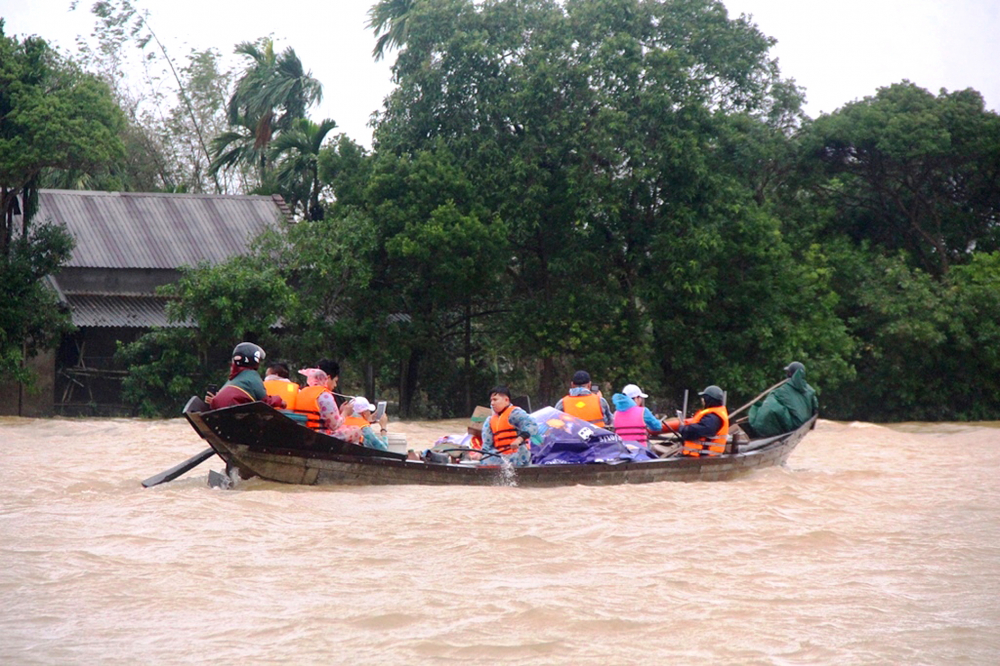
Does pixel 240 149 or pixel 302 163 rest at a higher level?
pixel 240 149

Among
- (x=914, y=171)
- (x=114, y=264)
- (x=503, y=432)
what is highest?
(x=914, y=171)

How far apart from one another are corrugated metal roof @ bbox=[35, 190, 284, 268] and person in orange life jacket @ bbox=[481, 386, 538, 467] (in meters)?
12.2

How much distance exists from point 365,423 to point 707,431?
3.72m

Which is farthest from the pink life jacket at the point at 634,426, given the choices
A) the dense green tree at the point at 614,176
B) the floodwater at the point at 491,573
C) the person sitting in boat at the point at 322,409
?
the dense green tree at the point at 614,176

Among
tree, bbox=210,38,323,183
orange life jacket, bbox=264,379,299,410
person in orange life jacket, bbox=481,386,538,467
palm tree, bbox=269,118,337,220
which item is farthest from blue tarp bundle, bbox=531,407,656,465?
tree, bbox=210,38,323,183

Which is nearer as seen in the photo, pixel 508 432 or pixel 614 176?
pixel 508 432

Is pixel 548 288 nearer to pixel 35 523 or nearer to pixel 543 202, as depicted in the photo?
pixel 543 202

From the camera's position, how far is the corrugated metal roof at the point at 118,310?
2188 cm

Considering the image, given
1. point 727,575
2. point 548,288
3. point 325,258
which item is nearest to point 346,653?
point 727,575

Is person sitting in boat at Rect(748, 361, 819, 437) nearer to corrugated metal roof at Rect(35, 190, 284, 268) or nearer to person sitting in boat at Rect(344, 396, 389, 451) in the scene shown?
person sitting in boat at Rect(344, 396, 389, 451)

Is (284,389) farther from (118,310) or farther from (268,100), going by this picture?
(268,100)

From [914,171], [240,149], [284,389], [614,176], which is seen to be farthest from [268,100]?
[284,389]

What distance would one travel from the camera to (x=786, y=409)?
48.8ft

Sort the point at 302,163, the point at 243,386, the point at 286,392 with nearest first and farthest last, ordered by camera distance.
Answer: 1. the point at 243,386
2. the point at 286,392
3. the point at 302,163
